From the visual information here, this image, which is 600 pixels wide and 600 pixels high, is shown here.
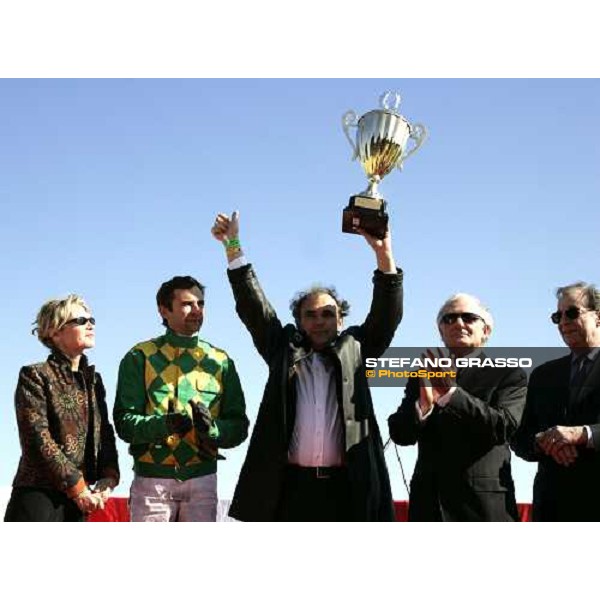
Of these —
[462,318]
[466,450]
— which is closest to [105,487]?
[466,450]

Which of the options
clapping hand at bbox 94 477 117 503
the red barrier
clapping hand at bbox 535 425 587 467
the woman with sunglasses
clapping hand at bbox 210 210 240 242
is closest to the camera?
clapping hand at bbox 535 425 587 467

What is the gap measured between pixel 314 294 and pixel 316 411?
71 cm

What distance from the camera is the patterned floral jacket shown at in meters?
4.95

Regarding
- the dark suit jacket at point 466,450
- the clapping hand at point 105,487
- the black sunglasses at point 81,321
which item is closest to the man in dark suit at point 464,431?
the dark suit jacket at point 466,450

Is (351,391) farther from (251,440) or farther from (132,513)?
(132,513)

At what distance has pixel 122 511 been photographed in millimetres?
8844

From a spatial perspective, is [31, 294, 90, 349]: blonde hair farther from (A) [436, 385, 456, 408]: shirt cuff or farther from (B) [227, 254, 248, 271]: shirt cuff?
(A) [436, 385, 456, 408]: shirt cuff

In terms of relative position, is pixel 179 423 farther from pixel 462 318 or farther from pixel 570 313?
pixel 570 313

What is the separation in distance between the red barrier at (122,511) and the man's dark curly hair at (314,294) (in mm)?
2837

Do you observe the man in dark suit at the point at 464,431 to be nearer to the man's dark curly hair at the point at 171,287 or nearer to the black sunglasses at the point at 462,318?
the black sunglasses at the point at 462,318

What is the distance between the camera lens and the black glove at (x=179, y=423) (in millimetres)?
5074

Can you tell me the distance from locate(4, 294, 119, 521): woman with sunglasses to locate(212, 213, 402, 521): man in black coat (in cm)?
77

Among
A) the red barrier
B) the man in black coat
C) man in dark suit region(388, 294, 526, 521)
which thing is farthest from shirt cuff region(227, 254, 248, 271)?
the red barrier
